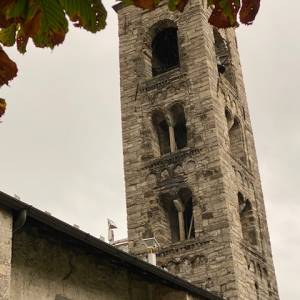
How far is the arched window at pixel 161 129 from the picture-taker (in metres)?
22.6

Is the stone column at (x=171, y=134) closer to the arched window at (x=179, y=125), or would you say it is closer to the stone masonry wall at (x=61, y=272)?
the arched window at (x=179, y=125)

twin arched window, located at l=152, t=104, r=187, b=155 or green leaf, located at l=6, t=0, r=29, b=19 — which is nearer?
green leaf, located at l=6, t=0, r=29, b=19

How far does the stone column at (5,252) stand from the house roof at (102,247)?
0.14 m

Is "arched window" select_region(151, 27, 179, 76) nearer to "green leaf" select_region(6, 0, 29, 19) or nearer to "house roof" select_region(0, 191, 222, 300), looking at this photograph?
"house roof" select_region(0, 191, 222, 300)

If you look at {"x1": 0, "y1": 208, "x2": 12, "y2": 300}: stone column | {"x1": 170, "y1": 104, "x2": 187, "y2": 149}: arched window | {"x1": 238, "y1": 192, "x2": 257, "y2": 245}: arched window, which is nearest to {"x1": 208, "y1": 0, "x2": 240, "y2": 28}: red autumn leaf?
{"x1": 0, "y1": 208, "x2": 12, "y2": 300}: stone column

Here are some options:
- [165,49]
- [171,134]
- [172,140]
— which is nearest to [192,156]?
[172,140]

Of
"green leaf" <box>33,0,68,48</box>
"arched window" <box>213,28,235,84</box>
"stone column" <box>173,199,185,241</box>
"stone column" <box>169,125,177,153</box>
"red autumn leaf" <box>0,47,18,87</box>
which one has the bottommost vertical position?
"red autumn leaf" <box>0,47,18,87</box>

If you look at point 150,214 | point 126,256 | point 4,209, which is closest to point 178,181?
point 150,214

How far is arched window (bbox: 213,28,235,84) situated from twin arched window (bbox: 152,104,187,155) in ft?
10.2

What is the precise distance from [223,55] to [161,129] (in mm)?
4256

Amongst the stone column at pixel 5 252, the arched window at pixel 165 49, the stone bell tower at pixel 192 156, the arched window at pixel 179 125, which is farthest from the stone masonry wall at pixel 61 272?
the arched window at pixel 165 49

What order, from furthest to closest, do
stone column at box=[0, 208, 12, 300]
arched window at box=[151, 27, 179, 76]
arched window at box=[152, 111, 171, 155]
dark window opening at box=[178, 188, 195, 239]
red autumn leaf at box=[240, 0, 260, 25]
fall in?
arched window at box=[151, 27, 179, 76]
arched window at box=[152, 111, 171, 155]
dark window opening at box=[178, 188, 195, 239]
stone column at box=[0, 208, 12, 300]
red autumn leaf at box=[240, 0, 260, 25]

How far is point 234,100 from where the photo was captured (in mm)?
24078

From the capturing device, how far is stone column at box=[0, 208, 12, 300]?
24.3 ft
